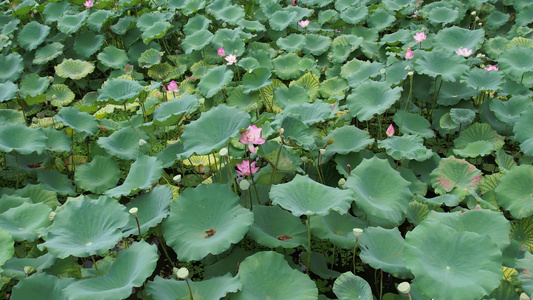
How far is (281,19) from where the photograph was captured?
415cm

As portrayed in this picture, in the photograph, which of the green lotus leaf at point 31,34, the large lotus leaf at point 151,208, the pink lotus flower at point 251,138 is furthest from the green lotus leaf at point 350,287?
the green lotus leaf at point 31,34

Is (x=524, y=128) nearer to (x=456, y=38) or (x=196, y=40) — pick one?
(x=456, y=38)

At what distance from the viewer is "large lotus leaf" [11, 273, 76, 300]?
1.70m

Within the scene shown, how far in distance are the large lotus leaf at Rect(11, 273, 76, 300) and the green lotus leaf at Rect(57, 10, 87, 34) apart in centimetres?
306

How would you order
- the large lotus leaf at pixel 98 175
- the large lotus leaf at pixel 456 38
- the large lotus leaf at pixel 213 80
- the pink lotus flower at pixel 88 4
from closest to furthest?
the large lotus leaf at pixel 98 175 → the large lotus leaf at pixel 213 80 → the large lotus leaf at pixel 456 38 → the pink lotus flower at pixel 88 4

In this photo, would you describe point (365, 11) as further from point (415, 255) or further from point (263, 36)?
point (415, 255)

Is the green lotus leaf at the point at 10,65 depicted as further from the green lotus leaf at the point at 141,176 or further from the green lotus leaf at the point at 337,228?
the green lotus leaf at the point at 337,228

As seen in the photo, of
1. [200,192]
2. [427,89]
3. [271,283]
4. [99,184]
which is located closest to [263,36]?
[427,89]

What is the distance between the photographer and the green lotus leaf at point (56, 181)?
264cm

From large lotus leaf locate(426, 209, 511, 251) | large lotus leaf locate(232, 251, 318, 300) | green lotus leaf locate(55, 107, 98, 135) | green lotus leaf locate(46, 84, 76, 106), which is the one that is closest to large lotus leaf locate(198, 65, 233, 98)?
green lotus leaf locate(55, 107, 98, 135)

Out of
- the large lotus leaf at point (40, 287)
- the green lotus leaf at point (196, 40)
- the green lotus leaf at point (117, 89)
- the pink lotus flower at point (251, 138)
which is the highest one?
the pink lotus flower at point (251, 138)

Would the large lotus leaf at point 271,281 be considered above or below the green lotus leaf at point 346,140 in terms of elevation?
above

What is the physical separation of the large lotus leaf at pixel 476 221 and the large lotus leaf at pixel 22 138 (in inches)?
85.0

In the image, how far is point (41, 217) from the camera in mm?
2137
